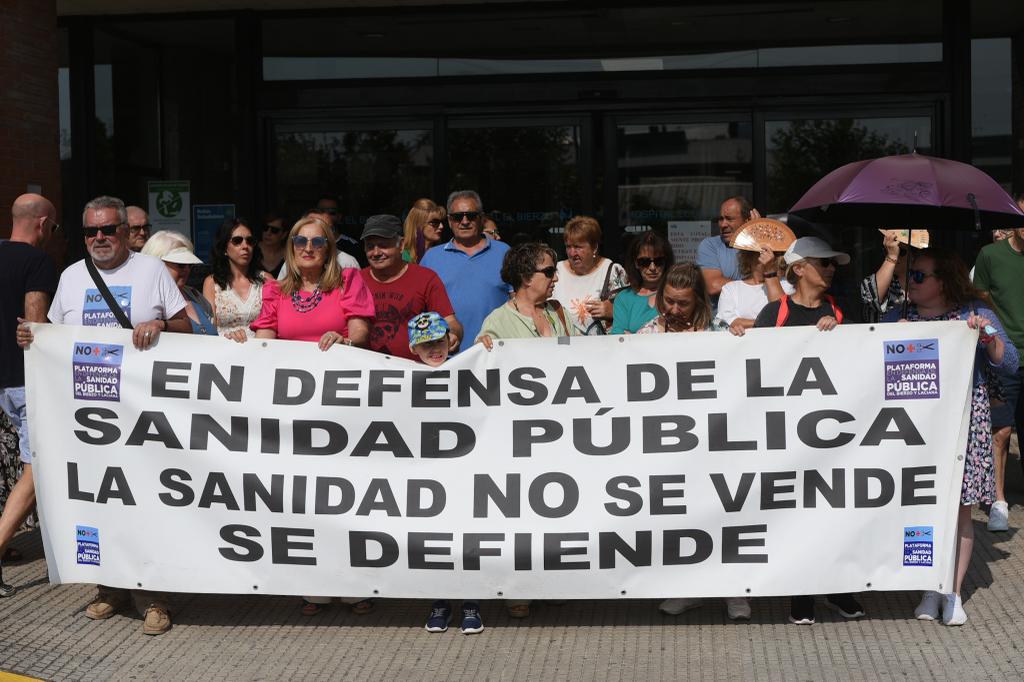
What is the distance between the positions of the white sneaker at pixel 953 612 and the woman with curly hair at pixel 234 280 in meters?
4.20

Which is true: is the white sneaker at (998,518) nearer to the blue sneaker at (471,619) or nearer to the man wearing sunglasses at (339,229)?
the blue sneaker at (471,619)

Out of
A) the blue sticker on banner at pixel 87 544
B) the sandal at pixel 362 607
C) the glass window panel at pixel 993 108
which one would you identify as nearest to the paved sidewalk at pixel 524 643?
the sandal at pixel 362 607

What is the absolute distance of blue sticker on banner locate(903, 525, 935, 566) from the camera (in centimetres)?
602

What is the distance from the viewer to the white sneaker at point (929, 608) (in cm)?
622

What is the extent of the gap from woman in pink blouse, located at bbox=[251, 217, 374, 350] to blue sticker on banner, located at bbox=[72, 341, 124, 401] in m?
0.69

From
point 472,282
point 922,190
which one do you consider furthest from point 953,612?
point 472,282

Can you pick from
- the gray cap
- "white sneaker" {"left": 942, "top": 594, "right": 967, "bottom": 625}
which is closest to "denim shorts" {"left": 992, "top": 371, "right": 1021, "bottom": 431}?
"white sneaker" {"left": 942, "top": 594, "right": 967, "bottom": 625}

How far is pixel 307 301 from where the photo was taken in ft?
21.0

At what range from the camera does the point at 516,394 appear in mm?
6125

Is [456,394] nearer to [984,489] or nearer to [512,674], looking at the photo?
[512,674]

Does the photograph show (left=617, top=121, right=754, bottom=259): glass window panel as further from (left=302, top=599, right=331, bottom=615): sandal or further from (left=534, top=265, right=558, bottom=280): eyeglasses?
(left=302, top=599, right=331, bottom=615): sandal

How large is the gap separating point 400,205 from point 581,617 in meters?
5.45

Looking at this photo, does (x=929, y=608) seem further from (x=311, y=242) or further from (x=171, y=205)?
(x=171, y=205)

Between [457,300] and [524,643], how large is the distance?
2.34m
